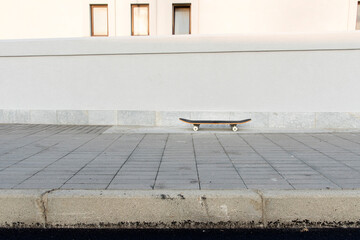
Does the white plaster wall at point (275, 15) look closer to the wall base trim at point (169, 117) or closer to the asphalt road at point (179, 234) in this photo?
the wall base trim at point (169, 117)

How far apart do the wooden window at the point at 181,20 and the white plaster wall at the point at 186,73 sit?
7.83ft

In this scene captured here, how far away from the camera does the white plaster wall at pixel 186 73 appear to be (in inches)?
311

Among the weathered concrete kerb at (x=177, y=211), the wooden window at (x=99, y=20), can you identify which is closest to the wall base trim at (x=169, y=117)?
the wooden window at (x=99, y=20)

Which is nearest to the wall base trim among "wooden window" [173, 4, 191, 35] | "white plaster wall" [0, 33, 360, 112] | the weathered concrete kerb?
"white plaster wall" [0, 33, 360, 112]

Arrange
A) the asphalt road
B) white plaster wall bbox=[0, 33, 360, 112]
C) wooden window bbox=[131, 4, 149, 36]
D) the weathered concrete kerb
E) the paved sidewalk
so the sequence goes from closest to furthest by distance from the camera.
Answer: the asphalt road < the weathered concrete kerb < the paved sidewalk < white plaster wall bbox=[0, 33, 360, 112] < wooden window bbox=[131, 4, 149, 36]

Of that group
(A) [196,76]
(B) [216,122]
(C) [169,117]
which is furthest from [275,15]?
(C) [169,117]

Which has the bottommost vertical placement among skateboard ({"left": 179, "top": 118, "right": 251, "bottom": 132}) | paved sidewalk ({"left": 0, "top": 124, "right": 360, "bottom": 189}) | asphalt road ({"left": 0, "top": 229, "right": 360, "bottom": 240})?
asphalt road ({"left": 0, "top": 229, "right": 360, "bottom": 240})

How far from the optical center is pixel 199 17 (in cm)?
987

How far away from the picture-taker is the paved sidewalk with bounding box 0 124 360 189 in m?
3.68

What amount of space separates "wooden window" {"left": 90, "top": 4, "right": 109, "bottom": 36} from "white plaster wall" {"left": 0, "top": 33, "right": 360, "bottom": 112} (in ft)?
7.59

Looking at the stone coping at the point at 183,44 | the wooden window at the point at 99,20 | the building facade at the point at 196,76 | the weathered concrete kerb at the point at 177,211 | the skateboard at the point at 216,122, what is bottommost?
the weathered concrete kerb at the point at 177,211

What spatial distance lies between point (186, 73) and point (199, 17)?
9.83 ft

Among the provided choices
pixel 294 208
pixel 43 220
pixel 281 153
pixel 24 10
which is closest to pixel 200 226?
pixel 294 208

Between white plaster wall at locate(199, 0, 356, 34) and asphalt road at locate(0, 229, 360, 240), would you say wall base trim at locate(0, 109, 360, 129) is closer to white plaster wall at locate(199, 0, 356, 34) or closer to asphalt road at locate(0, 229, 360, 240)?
white plaster wall at locate(199, 0, 356, 34)
